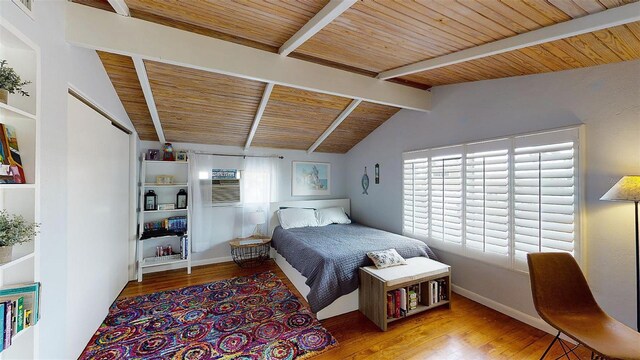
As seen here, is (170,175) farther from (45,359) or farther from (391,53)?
(391,53)

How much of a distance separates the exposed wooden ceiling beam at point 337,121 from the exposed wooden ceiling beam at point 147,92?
7.82 ft

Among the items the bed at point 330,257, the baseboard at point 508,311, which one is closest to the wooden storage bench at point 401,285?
the bed at point 330,257

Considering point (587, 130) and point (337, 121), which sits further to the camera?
point (337, 121)

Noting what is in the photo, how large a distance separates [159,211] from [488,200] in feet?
14.6

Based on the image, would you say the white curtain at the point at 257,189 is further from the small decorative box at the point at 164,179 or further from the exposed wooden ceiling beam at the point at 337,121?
the small decorative box at the point at 164,179

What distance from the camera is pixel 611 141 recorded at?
1.93 m

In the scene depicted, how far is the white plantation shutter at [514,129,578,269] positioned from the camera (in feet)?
6.91

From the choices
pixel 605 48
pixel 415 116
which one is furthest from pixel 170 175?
pixel 605 48

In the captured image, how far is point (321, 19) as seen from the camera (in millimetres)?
1708

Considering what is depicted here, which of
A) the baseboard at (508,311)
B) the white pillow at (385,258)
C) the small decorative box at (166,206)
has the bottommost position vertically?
the baseboard at (508,311)

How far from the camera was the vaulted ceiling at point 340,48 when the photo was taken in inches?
63.5

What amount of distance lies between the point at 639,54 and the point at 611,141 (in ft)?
2.11

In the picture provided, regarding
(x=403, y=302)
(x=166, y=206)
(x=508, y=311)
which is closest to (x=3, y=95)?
(x=166, y=206)

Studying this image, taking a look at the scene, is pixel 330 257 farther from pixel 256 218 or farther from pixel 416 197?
pixel 256 218
